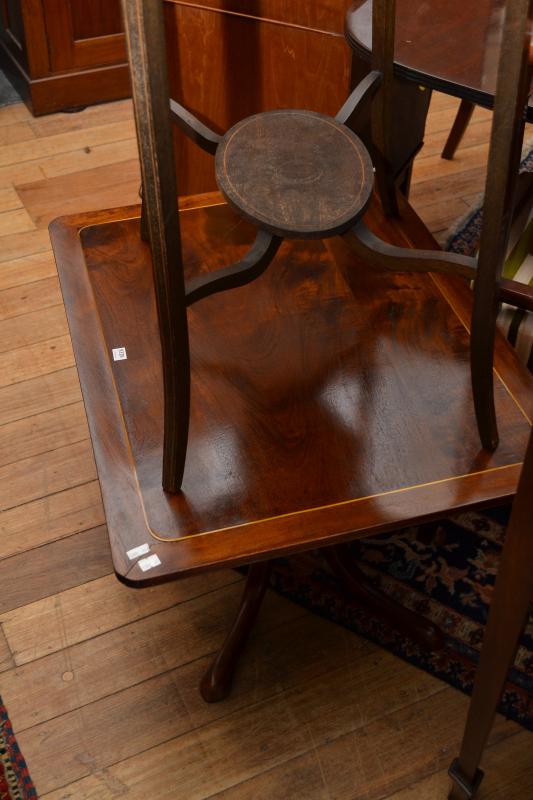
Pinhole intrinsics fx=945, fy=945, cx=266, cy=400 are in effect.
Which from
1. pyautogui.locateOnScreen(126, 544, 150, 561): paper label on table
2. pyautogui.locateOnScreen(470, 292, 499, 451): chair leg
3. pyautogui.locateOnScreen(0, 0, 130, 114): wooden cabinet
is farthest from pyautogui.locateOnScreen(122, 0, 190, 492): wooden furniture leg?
pyautogui.locateOnScreen(0, 0, 130, 114): wooden cabinet

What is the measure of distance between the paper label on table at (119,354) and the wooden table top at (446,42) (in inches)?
29.8

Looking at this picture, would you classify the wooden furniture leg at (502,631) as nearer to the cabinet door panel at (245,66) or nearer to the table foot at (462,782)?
the table foot at (462,782)

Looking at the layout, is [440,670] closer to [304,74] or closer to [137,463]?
[137,463]

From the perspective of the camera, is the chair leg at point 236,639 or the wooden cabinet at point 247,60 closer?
the chair leg at point 236,639

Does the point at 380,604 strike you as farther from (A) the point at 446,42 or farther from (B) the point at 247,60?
(B) the point at 247,60

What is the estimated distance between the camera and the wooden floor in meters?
1.69

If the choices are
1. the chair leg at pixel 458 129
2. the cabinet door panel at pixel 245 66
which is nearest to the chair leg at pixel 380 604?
the cabinet door panel at pixel 245 66

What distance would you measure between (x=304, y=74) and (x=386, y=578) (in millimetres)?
1212

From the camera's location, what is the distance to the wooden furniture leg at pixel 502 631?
47.8 inches

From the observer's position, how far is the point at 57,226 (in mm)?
1846

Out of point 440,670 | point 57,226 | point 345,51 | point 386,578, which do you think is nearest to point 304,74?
point 345,51

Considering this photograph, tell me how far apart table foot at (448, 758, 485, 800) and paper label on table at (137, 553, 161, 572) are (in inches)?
26.8

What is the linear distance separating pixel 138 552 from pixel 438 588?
2.80 feet

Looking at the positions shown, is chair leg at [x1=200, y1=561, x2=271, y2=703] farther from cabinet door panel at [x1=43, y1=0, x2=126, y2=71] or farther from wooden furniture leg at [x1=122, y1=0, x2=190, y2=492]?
cabinet door panel at [x1=43, y1=0, x2=126, y2=71]
